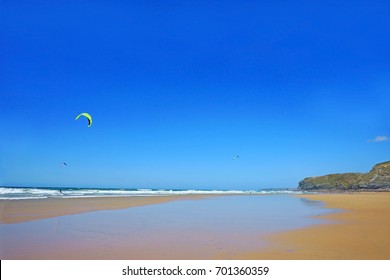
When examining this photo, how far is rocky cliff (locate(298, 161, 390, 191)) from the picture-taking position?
5025cm

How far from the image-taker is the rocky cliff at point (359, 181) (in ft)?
165

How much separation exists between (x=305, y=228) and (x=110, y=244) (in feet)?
15.2

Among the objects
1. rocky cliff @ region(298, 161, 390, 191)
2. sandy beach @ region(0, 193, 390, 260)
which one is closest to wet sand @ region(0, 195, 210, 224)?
sandy beach @ region(0, 193, 390, 260)

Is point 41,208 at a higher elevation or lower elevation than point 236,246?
higher

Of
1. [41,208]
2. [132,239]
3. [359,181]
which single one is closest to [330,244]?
[132,239]

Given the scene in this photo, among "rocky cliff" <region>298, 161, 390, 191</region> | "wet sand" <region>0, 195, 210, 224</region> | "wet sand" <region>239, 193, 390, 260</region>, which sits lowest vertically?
"wet sand" <region>239, 193, 390, 260</region>

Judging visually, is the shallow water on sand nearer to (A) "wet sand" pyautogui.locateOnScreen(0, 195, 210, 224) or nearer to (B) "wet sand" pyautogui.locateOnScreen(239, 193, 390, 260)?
(B) "wet sand" pyautogui.locateOnScreen(239, 193, 390, 260)

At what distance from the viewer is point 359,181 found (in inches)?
2179

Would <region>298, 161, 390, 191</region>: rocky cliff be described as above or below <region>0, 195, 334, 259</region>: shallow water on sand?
above

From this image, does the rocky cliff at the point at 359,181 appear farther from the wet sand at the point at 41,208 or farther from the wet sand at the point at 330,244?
the wet sand at the point at 330,244

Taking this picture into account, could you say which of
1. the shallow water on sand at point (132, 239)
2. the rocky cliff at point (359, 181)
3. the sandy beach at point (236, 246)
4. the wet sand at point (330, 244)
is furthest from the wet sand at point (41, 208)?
the rocky cliff at point (359, 181)

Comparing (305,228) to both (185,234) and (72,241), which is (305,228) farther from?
(72,241)

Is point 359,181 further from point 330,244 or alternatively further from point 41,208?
point 330,244
